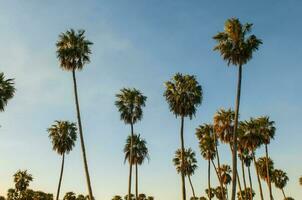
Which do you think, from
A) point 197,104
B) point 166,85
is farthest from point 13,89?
point 197,104

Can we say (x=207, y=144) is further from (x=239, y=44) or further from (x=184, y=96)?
(x=239, y=44)

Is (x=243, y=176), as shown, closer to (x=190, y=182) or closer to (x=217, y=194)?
(x=190, y=182)

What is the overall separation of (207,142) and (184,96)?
2398cm

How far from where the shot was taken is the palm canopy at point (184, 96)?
49062mm

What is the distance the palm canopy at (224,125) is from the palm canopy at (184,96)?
14743mm

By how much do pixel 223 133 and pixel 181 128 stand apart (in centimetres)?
1611

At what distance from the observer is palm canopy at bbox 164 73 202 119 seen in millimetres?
49062

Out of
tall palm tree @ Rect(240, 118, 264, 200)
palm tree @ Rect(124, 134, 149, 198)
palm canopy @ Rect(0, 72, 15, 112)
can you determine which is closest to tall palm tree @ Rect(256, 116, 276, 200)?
tall palm tree @ Rect(240, 118, 264, 200)

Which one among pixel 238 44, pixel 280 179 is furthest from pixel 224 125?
pixel 280 179

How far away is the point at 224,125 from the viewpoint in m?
62.5

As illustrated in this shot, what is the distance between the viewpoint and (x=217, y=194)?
10256 cm

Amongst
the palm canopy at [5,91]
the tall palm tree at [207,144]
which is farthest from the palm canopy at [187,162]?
the palm canopy at [5,91]

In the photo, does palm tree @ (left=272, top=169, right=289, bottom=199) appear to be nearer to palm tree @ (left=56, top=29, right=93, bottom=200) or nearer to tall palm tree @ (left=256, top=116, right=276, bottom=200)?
tall palm tree @ (left=256, top=116, right=276, bottom=200)

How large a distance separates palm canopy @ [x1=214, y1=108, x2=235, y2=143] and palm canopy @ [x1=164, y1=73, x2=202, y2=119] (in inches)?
580
